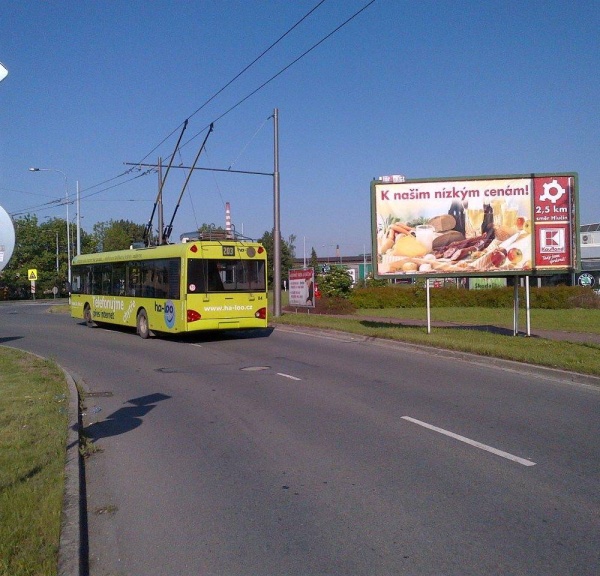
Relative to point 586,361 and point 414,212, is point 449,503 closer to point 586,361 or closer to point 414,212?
point 586,361

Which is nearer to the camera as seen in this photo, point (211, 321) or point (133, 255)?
point (211, 321)

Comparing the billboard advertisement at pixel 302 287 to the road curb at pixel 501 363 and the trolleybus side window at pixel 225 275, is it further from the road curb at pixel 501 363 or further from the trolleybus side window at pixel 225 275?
the trolleybus side window at pixel 225 275

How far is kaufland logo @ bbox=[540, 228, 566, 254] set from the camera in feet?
63.3

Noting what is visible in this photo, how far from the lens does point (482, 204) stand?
19.6 m

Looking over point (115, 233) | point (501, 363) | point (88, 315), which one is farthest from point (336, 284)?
point (115, 233)

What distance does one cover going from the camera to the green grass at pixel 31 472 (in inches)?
176

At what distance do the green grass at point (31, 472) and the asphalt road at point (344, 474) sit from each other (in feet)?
1.19

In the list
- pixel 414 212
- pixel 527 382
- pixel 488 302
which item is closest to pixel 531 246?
pixel 414 212

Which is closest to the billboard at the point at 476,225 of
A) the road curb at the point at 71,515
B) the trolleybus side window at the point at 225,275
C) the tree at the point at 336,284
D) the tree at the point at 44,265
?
the trolleybus side window at the point at 225,275

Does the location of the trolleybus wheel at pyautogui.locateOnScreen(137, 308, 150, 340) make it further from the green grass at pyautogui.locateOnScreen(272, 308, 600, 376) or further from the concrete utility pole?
the concrete utility pole

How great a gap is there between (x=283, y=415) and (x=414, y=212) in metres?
12.0

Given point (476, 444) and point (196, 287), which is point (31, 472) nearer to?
point (476, 444)

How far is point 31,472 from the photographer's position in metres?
6.30

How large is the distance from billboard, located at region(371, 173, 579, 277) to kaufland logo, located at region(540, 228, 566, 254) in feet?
0.09
